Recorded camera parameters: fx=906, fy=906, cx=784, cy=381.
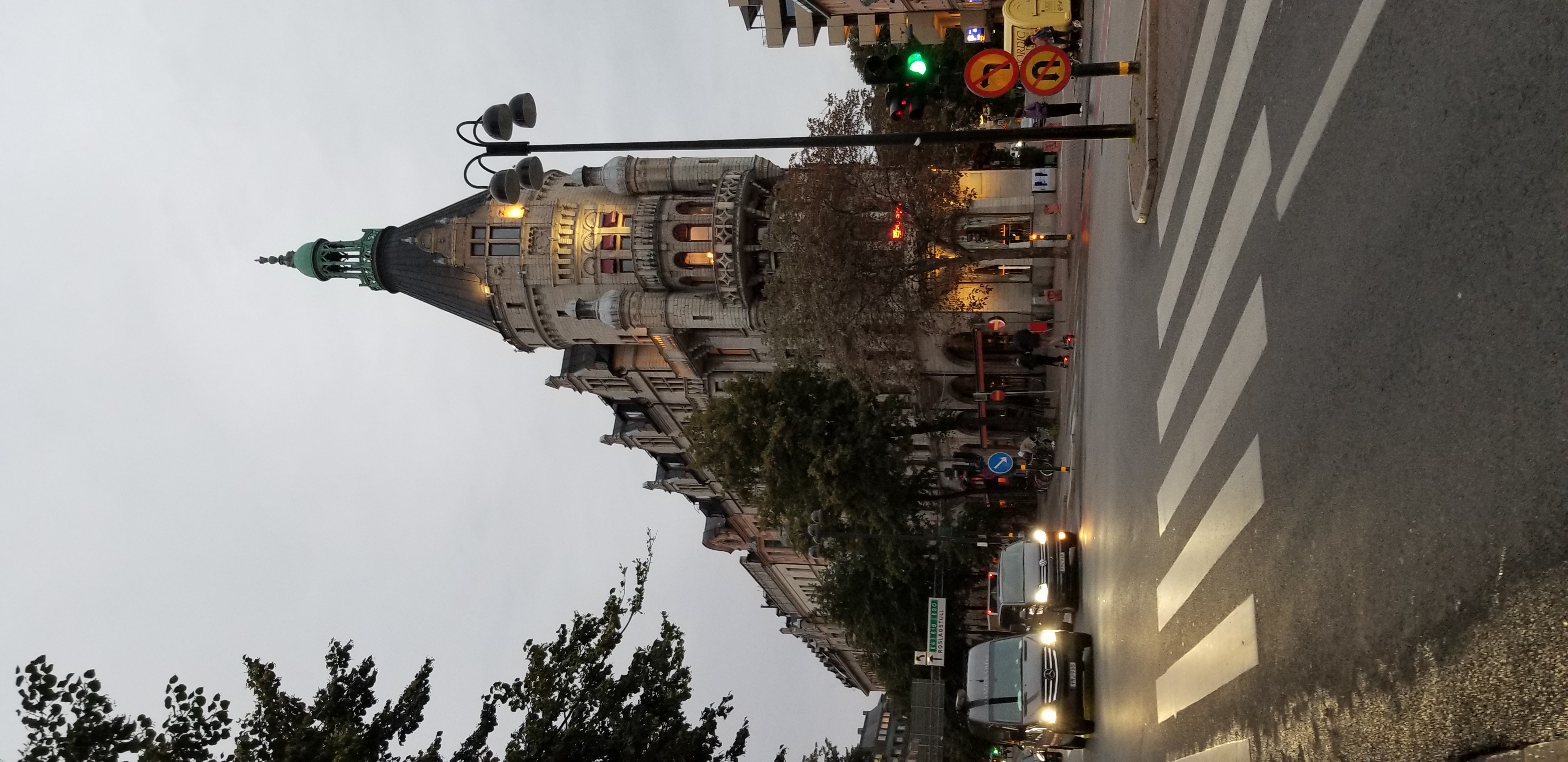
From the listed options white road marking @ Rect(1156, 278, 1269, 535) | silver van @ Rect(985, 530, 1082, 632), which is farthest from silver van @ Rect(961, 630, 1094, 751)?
white road marking @ Rect(1156, 278, 1269, 535)

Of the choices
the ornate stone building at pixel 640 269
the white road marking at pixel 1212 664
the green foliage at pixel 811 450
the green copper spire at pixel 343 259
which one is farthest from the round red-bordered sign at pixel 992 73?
the green copper spire at pixel 343 259

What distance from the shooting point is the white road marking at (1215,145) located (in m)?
10.1

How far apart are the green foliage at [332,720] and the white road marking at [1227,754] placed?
13016 millimetres

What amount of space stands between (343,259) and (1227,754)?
47.5 m

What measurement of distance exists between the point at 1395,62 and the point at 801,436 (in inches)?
1047

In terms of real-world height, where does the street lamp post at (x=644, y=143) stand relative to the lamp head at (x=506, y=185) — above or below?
above

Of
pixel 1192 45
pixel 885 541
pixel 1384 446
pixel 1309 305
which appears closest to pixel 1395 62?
pixel 1309 305

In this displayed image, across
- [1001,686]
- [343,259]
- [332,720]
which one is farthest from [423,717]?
[343,259]

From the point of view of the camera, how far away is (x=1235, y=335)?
9578mm

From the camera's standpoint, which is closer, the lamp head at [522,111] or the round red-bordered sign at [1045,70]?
the lamp head at [522,111]

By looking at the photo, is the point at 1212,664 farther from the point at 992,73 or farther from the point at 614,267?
the point at 614,267

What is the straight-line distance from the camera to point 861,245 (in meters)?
27.7

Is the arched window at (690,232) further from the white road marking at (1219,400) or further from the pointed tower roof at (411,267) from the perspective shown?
the white road marking at (1219,400)

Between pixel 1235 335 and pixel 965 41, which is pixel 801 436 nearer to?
pixel 965 41
